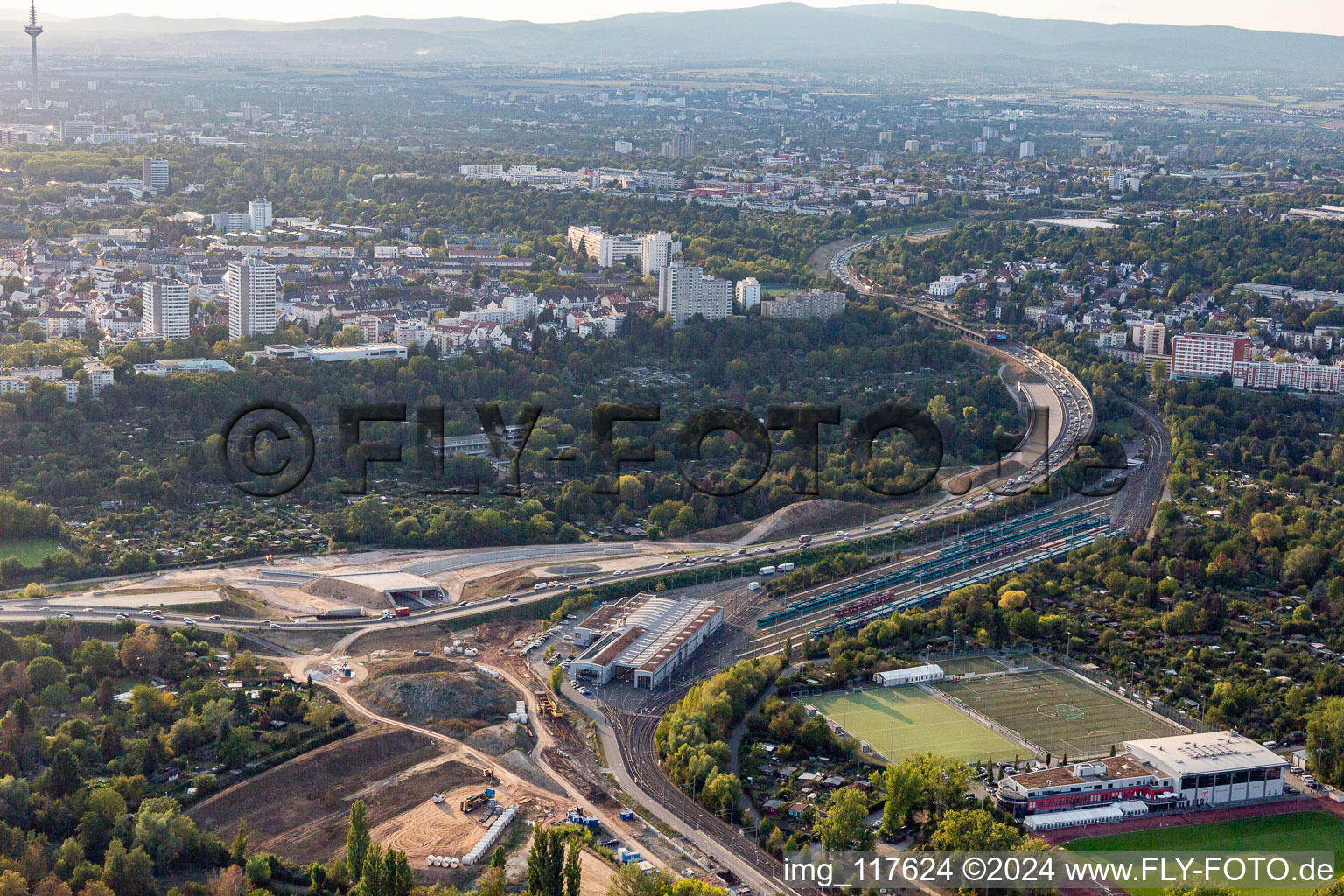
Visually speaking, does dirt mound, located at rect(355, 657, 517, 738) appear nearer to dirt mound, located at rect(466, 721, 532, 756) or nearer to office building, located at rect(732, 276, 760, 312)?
dirt mound, located at rect(466, 721, 532, 756)

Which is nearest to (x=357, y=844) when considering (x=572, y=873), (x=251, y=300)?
(x=572, y=873)

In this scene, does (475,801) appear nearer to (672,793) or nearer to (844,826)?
(672,793)

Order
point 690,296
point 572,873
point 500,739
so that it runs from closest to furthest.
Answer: point 572,873, point 500,739, point 690,296

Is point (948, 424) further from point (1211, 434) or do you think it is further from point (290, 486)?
point (290, 486)

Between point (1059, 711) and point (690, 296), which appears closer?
point (1059, 711)

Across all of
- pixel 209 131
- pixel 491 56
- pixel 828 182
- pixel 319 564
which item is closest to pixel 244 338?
pixel 319 564

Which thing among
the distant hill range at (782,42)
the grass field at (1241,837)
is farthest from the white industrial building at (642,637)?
the distant hill range at (782,42)
